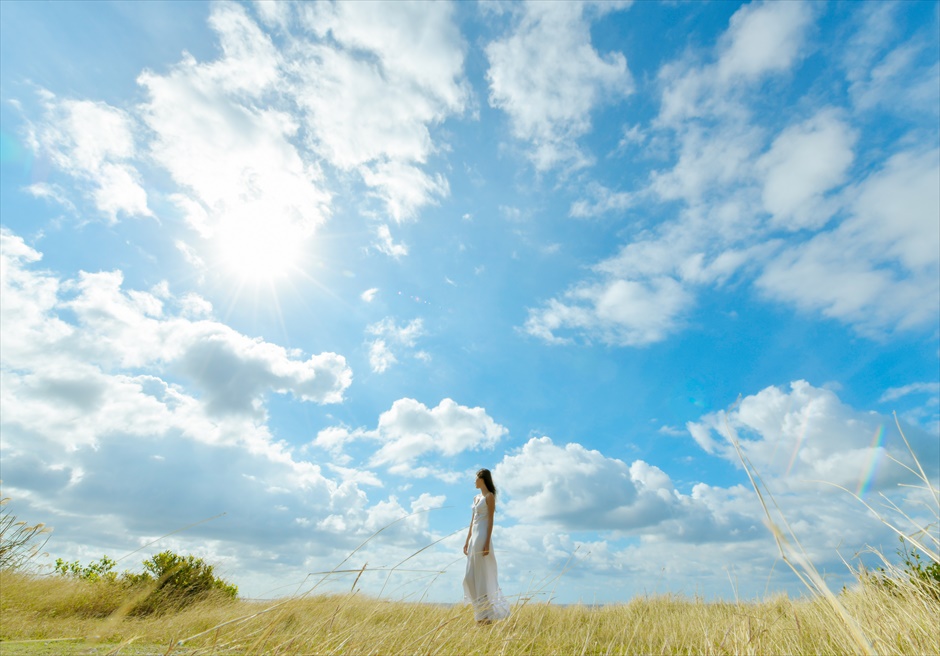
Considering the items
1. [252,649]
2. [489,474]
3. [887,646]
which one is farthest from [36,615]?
[887,646]

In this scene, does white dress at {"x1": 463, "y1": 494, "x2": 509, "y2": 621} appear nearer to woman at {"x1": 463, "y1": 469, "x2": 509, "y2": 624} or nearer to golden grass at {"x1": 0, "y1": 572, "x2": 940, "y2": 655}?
woman at {"x1": 463, "y1": 469, "x2": 509, "y2": 624}

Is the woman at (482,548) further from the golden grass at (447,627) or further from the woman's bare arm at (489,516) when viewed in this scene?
the golden grass at (447,627)

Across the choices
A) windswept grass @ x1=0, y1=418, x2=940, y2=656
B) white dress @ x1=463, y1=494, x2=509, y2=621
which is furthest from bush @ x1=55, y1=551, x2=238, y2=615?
white dress @ x1=463, y1=494, x2=509, y2=621

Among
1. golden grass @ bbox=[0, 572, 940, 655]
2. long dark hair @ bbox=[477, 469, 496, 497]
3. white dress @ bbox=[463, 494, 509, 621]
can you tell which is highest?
long dark hair @ bbox=[477, 469, 496, 497]

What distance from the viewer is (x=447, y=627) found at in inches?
169

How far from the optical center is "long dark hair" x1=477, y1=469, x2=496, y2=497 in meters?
8.70

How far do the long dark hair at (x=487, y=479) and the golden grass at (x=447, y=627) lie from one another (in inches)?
75.3

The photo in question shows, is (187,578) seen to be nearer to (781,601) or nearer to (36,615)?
(36,615)

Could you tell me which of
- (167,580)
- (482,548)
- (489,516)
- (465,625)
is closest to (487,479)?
(489,516)

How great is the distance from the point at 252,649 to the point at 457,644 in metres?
1.47

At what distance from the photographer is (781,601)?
1005 cm

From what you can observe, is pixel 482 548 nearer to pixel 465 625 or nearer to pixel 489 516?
pixel 489 516

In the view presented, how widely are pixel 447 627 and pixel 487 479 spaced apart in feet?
14.6

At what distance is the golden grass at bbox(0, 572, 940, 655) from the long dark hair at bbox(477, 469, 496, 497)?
6.28 ft
